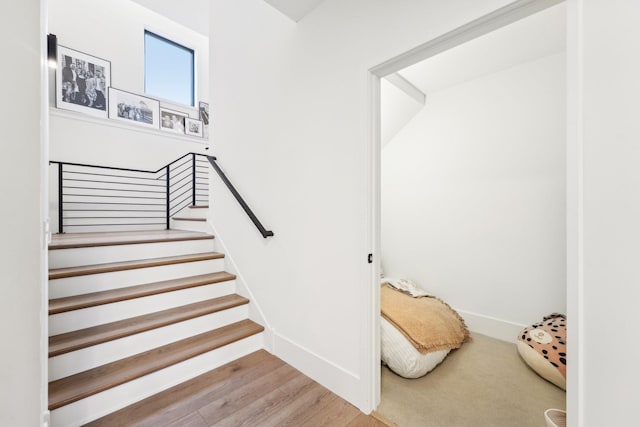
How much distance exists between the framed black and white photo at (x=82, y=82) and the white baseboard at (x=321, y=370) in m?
3.76

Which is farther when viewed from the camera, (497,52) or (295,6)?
(497,52)

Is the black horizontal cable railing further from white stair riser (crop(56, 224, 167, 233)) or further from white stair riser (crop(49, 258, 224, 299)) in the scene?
white stair riser (crop(49, 258, 224, 299))

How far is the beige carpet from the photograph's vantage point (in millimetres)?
1436

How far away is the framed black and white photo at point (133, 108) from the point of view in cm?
356

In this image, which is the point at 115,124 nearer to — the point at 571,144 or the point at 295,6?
the point at 295,6

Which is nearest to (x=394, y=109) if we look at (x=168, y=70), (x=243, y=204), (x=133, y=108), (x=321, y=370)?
(x=243, y=204)

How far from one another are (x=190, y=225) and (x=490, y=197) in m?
3.45

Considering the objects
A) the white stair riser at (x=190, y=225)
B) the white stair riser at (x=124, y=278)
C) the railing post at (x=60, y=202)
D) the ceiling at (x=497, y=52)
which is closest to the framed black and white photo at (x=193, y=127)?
the white stair riser at (x=190, y=225)

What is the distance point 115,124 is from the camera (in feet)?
11.7

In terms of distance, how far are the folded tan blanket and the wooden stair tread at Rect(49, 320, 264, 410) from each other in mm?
1110

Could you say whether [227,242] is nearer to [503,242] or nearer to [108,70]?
[503,242]

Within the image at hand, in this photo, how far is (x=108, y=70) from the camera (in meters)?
3.50

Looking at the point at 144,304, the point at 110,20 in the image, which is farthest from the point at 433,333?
the point at 110,20

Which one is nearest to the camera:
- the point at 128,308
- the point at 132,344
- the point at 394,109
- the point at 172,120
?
the point at 132,344
